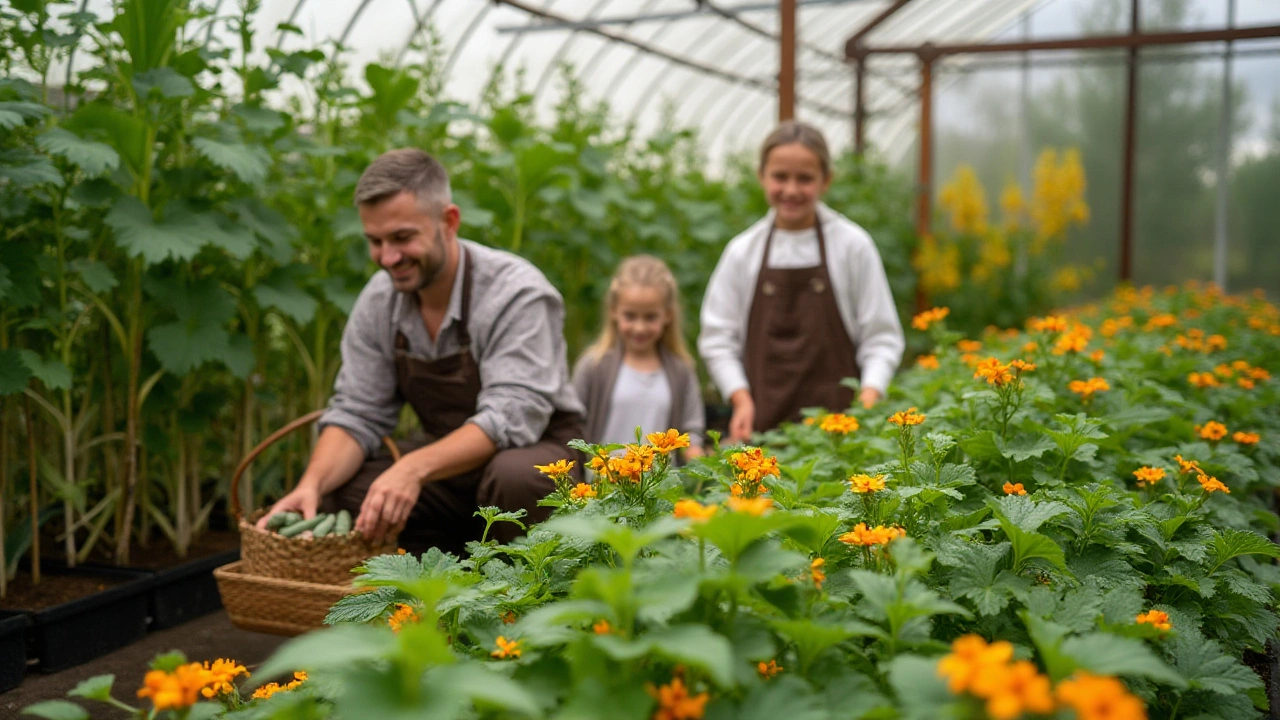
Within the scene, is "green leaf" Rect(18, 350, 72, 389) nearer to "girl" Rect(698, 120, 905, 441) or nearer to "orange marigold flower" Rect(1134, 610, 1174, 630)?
"girl" Rect(698, 120, 905, 441)

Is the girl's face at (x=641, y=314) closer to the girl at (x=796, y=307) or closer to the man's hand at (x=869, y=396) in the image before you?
the girl at (x=796, y=307)

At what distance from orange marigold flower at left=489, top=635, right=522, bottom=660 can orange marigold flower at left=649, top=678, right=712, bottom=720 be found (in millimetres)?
260

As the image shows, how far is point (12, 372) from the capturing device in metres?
2.82

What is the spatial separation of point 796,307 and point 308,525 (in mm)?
2169

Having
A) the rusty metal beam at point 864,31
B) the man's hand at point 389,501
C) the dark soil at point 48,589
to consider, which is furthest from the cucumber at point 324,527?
the rusty metal beam at point 864,31

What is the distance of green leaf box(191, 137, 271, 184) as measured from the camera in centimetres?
304

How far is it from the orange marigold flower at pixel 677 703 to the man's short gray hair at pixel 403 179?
2.11 meters

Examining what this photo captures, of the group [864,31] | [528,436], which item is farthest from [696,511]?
[864,31]

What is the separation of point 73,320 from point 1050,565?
3118 millimetres

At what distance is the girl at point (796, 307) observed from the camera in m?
3.96

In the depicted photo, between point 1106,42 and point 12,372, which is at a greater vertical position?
point 1106,42

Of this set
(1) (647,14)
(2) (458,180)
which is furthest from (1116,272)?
(2) (458,180)

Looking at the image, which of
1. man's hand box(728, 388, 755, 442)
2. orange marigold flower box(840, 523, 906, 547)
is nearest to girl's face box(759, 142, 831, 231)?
man's hand box(728, 388, 755, 442)

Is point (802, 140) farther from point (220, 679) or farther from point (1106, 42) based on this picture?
point (1106, 42)
